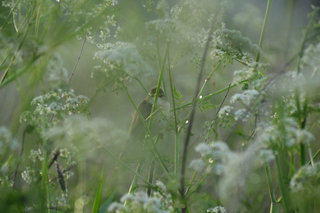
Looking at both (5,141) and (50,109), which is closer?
(5,141)

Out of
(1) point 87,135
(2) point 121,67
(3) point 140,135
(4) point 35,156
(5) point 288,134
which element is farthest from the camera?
(3) point 140,135

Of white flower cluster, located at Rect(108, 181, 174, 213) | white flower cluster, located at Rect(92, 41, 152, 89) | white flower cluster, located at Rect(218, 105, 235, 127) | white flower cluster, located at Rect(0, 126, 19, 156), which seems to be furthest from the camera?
white flower cluster, located at Rect(218, 105, 235, 127)

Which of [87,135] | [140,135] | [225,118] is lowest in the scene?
[87,135]

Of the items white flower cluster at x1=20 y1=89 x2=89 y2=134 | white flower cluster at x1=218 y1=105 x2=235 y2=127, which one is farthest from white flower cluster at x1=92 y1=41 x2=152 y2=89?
white flower cluster at x1=218 y1=105 x2=235 y2=127

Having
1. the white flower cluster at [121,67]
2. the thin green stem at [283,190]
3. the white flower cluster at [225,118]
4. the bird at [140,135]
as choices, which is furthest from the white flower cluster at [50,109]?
the thin green stem at [283,190]

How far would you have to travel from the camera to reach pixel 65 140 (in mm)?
1263

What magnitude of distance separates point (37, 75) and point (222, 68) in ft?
3.25

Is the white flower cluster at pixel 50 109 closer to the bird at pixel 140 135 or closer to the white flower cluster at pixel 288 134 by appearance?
the bird at pixel 140 135

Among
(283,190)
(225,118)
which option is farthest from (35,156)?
(283,190)

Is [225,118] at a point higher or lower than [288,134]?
higher

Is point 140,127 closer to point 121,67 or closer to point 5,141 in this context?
point 121,67

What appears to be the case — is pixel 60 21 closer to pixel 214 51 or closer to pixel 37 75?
pixel 37 75

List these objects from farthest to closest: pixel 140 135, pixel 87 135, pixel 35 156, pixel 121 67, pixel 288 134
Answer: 1. pixel 140 135
2. pixel 35 156
3. pixel 121 67
4. pixel 87 135
5. pixel 288 134

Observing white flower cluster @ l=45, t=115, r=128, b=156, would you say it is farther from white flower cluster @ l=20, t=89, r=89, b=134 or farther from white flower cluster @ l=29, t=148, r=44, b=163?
white flower cluster @ l=29, t=148, r=44, b=163
